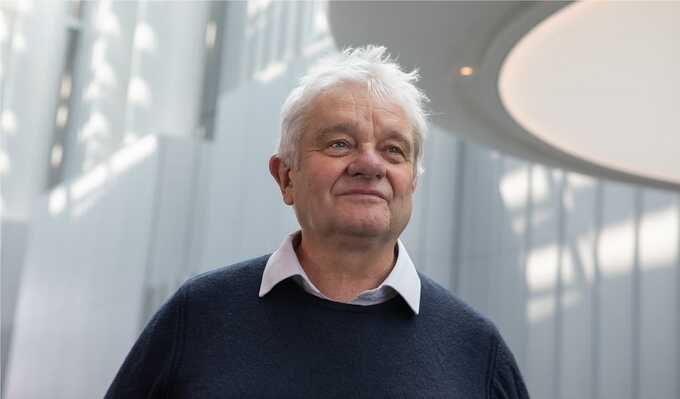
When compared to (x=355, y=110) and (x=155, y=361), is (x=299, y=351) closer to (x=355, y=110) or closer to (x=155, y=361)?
(x=155, y=361)

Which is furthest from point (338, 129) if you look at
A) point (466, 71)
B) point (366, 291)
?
point (466, 71)

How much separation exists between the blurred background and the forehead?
2982 mm

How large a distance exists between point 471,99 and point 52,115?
24912mm

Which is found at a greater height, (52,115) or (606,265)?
(52,115)

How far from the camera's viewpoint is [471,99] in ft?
25.3

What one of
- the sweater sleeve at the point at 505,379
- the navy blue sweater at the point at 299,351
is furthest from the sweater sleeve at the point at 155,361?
the sweater sleeve at the point at 505,379

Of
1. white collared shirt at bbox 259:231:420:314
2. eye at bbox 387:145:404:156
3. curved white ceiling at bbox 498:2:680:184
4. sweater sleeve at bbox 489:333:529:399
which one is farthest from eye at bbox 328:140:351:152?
curved white ceiling at bbox 498:2:680:184

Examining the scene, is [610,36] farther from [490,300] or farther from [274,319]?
[490,300]

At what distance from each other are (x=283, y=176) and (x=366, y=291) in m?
0.48

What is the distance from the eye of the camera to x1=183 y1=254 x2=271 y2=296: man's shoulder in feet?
10.5

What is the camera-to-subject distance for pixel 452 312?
10.7ft

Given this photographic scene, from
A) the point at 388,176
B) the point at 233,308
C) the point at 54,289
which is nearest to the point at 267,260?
the point at 233,308

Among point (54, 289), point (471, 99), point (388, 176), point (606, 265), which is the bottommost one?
point (54, 289)

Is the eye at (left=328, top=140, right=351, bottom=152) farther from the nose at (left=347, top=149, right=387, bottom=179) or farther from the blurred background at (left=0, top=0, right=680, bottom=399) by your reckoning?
the blurred background at (left=0, top=0, right=680, bottom=399)
